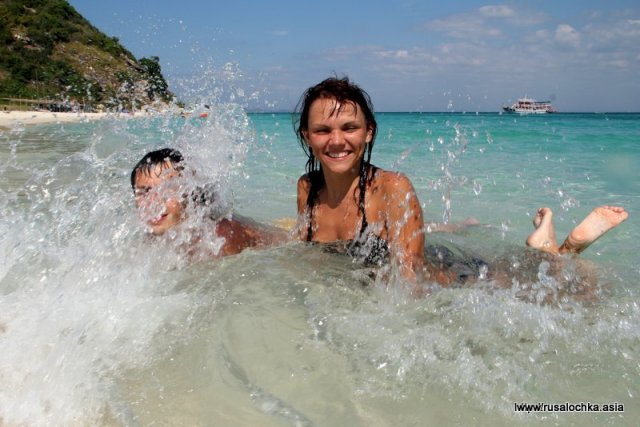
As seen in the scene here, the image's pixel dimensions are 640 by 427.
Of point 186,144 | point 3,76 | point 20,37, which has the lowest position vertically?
point 186,144

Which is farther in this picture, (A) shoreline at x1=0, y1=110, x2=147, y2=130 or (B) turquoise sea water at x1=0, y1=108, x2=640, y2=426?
(A) shoreline at x1=0, y1=110, x2=147, y2=130

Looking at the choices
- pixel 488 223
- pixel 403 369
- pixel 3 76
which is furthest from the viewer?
pixel 3 76

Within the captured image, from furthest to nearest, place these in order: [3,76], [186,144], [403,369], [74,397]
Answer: [3,76] → [186,144] → [403,369] → [74,397]

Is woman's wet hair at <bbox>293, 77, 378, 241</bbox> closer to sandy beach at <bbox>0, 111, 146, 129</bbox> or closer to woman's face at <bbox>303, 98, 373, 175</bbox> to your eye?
woman's face at <bbox>303, 98, 373, 175</bbox>

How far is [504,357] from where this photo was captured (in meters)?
2.04

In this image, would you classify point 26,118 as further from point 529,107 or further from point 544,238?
point 529,107

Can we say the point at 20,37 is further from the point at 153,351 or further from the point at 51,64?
the point at 153,351

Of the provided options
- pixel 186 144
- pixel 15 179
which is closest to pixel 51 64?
pixel 15 179

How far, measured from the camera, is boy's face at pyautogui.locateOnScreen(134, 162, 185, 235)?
3.12 m

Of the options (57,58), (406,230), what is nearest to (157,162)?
(406,230)

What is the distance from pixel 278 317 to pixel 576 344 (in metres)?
1.32

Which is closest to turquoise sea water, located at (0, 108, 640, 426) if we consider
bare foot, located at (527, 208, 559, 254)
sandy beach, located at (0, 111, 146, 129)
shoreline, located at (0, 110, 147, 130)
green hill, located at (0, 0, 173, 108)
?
bare foot, located at (527, 208, 559, 254)

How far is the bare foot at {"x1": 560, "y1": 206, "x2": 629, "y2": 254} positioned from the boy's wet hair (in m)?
2.78

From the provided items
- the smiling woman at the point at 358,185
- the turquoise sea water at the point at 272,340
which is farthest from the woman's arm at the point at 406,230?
the turquoise sea water at the point at 272,340
